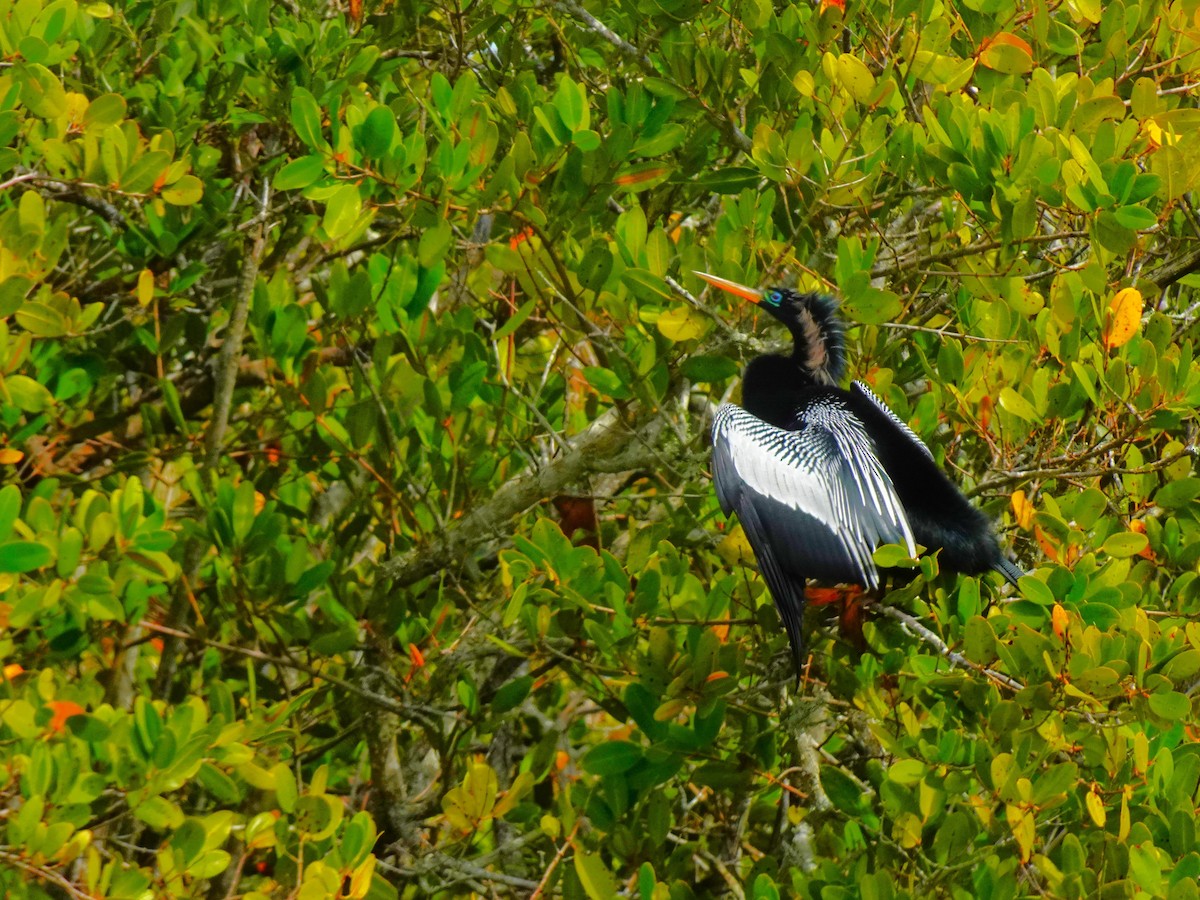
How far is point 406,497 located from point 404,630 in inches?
15.2

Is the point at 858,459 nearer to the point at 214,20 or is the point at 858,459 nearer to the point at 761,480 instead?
the point at 761,480

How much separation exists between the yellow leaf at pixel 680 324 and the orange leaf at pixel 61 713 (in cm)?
151

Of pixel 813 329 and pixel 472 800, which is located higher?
pixel 813 329

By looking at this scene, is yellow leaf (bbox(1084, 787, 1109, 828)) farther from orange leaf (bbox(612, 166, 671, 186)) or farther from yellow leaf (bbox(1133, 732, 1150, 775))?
orange leaf (bbox(612, 166, 671, 186))

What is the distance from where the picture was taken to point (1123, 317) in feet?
9.32

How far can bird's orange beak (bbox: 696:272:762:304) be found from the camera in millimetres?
3086

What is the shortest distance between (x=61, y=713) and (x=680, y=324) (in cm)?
158

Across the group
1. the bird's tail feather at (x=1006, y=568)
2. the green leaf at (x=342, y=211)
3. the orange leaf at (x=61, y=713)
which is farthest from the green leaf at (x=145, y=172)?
the bird's tail feather at (x=1006, y=568)

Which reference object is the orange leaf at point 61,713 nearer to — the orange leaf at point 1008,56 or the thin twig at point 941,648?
the thin twig at point 941,648

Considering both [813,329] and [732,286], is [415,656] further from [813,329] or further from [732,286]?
[813,329]

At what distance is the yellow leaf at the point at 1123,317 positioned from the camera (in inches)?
112

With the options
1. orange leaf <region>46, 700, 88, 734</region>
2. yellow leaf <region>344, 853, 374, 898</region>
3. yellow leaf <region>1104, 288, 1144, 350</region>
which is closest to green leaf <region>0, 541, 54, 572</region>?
orange leaf <region>46, 700, 88, 734</region>

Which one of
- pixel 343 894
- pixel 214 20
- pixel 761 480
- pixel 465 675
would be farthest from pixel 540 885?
pixel 214 20

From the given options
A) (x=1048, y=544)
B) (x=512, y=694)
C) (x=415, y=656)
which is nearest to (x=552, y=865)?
(x=512, y=694)
